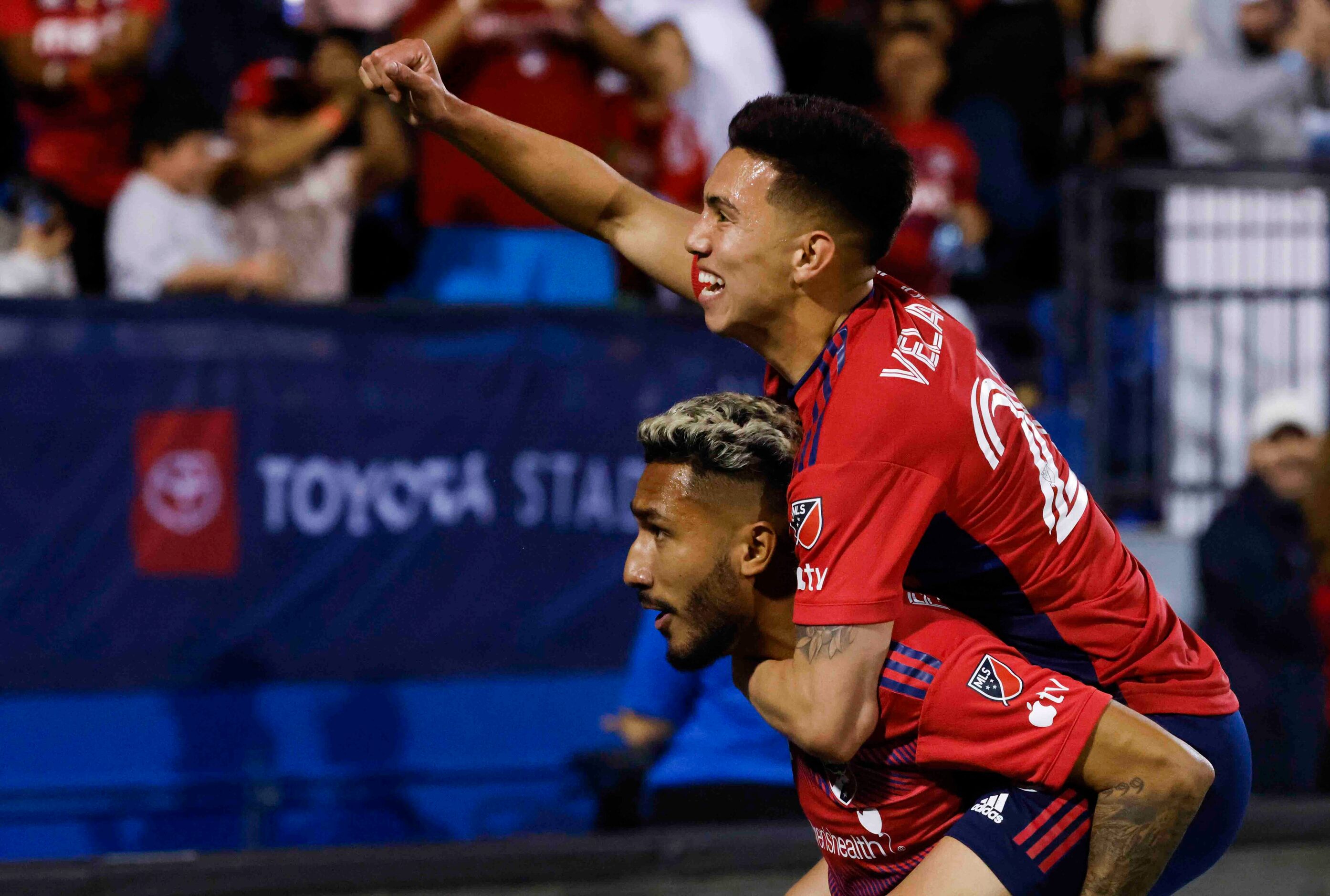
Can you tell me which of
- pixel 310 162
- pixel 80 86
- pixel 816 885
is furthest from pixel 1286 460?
pixel 80 86

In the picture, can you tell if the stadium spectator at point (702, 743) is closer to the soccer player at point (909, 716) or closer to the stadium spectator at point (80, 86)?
the soccer player at point (909, 716)

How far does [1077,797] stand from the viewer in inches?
116

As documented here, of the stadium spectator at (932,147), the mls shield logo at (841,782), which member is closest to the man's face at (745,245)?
the mls shield logo at (841,782)

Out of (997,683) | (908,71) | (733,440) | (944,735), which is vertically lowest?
(944,735)

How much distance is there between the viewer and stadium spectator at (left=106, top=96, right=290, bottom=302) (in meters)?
6.58

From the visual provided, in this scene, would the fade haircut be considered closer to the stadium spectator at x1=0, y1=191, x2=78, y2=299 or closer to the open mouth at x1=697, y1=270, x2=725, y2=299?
the open mouth at x1=697, y1=270, x2=725, y2=299

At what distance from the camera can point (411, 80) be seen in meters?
3.28

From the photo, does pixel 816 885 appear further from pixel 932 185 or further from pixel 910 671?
pixel 932 185

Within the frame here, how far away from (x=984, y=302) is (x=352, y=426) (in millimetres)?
3336

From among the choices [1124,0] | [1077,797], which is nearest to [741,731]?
[1077,797]

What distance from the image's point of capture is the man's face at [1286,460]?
695cm

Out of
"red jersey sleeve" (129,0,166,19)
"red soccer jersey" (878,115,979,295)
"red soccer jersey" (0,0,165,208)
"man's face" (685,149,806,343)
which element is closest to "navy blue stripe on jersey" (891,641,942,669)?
"man's face" (685,149,806,343)

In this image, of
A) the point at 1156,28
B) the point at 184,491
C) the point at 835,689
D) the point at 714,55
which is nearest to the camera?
the point at 835,689

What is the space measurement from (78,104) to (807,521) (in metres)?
5.10
